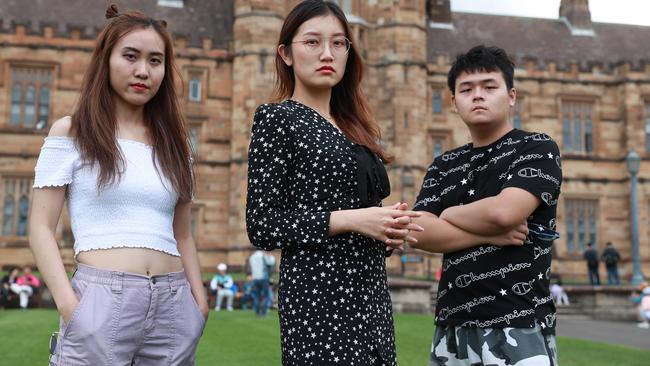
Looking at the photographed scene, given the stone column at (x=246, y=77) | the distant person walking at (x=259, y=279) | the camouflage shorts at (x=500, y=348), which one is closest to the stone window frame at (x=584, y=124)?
the stone column at (x=246, y=77)

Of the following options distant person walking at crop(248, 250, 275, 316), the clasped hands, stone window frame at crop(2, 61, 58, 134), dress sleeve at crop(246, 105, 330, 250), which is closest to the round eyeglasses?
dress sleeve at crop(246, 105, 330, 250)

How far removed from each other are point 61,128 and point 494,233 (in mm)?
1658

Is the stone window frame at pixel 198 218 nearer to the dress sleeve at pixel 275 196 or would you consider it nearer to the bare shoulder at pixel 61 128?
the bare shoulder at pixel 61 128

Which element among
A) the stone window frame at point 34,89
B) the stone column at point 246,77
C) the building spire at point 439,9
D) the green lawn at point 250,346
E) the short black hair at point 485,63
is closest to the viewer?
the short black hair at point 485,63

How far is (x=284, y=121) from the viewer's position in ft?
8.30

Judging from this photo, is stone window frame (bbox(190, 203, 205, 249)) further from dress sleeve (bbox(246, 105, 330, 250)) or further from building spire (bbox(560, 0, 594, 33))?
dress sleeve (bbox(246, 105, 330, 250))

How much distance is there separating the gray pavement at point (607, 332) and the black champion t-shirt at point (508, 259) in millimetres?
8584

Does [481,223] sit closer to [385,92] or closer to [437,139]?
[385,92]

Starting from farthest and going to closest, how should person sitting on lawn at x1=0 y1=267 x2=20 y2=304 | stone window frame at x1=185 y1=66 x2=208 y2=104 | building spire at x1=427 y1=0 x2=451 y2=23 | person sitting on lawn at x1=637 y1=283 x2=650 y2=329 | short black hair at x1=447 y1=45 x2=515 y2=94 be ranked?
building spire at x1=427 y1=0 x2=451 y2=23 → stone window frame at x1=185 y1=66 x2=208 y2=104 → person sitting on lawn at x1=0 y1=267 x2=20 y2=304 → person sitting on lawn at x1=637 y1=283 x2=650 y2=329 → short black hair at x1=447 y1=45 x2=515 y2=94

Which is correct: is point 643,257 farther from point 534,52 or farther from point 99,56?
point 99,56

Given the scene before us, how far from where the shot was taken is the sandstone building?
26984 millimetres

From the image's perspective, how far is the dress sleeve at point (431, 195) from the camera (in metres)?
2.98

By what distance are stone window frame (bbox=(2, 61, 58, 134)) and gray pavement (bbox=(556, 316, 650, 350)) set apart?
20.5m

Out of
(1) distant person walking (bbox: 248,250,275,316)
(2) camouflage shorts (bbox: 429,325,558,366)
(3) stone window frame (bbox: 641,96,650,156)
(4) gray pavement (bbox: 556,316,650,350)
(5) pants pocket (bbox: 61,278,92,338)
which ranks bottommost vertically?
(4) gray pavement (bbox: 556,316,650,350)
